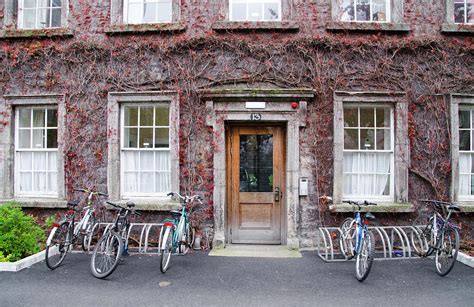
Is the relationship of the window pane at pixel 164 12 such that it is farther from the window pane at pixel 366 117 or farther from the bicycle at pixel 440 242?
the bicycle at pixel 440 242

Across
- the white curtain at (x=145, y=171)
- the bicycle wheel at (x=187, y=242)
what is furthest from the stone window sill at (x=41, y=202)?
the bicycle wheel at (x=187, y=242)

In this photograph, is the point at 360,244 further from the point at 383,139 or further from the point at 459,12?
the point at 459,12

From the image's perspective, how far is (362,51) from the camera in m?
7.52

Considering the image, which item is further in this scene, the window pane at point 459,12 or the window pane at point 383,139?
the window pane at point 459,12

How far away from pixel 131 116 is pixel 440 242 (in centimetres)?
664

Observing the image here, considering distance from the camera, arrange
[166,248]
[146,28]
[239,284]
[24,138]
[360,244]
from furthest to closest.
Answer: [24,138] → [146,28] → [166,248] → [360,244] → [239,284]

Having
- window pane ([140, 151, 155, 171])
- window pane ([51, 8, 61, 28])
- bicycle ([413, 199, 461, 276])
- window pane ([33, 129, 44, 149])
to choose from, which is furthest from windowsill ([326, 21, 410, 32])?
window pane ([33, 129, 44, 149])

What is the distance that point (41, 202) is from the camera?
7.81m

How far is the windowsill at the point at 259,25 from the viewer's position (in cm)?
753

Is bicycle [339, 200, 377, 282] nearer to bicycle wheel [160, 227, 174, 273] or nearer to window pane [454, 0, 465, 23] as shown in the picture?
bicycle wheel [160, 227, 174, 273]

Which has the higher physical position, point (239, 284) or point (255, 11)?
point (255, 11)

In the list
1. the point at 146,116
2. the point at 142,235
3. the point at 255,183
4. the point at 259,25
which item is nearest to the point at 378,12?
the point at 259,25

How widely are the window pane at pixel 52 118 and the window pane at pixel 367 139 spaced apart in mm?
6959

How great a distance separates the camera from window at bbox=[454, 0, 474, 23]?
7.96 metres
